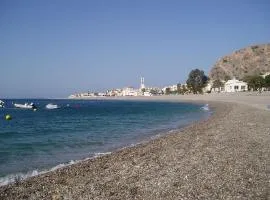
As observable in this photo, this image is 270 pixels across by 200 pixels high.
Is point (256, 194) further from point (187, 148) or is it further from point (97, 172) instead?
point (187, 148)

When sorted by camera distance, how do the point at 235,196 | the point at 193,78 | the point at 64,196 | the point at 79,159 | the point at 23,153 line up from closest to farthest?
the point at 235,196 → the point at 64,196 → the point at 79,159 → the point at 23,153 → the point at 193,78

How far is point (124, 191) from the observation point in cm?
1012

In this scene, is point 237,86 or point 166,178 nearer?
point 166,178

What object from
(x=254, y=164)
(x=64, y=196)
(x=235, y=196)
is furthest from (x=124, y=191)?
(x=254, y=164)

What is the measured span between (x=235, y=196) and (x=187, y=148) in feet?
27.0

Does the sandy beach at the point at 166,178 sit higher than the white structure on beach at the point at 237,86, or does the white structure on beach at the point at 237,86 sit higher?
the white structure on beach at the point at 237,86

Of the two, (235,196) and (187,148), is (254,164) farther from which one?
(187,148)

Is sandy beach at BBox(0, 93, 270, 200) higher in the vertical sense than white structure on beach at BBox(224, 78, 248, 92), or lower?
lower

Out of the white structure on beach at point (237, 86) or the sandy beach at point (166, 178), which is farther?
the white structure on beach at point (237, 86)

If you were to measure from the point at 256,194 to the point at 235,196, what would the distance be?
0.55m

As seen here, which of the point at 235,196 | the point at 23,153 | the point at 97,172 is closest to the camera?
the point at 235,196

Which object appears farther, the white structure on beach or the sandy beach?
the white structure on beach

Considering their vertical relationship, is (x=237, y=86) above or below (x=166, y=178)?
above

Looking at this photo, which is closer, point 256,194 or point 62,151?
point 256,194
